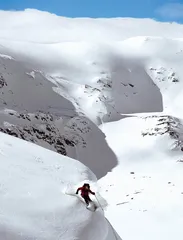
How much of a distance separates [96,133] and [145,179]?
13.3 m

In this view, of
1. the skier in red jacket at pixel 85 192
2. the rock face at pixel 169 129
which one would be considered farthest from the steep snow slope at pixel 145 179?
the skier in red jacket at pixel 85 192

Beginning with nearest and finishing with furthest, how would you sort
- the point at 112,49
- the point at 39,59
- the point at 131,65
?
the point at 39,59
the point at 131,65
the point at 112,49

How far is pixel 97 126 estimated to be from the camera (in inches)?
1816

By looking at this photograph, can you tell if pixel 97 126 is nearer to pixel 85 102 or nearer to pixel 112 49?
pixel 85 102

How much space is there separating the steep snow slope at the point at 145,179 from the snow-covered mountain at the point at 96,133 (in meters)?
0.08

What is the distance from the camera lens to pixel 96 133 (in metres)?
44.7

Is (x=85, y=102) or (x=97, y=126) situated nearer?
(x=97, y=126)

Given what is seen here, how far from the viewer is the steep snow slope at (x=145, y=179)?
20016 mm

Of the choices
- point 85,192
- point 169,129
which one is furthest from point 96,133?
point 85,192

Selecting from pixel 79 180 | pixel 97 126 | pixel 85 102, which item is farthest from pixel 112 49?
pixel 79 180

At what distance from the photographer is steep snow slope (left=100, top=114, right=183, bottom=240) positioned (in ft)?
65.7

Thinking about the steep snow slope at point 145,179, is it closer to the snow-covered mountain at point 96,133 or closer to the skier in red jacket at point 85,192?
the snow-covered mountain at point 96,133

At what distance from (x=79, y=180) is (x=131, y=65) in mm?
54977

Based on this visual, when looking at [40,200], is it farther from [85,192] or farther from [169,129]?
[169,129]
